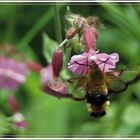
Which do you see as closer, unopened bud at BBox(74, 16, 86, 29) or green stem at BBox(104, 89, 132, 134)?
unopened bud at BBox(74, 16, 86, 29)

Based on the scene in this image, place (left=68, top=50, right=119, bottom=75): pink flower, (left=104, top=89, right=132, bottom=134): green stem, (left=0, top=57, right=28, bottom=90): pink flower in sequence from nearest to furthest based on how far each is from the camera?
(left=68, top=50, right=119, bottom=75): pink flower, (left=104, top=89, right=132, bottom=134): green stem, (left=0, top=57, right=28, bottom=90): pink flower

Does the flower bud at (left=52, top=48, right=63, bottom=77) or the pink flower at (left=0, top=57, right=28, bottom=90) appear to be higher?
the flower bud at (left=52, top=48, right=63, bottom=77)

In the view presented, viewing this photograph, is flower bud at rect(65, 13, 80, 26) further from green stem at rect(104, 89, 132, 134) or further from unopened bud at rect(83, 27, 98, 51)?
green stem at rect(104, 89, 132, 134)

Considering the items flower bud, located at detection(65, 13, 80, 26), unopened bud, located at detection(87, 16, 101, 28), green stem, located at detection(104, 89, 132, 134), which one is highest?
flower bud, located at detection(65, 13, 80, 26)

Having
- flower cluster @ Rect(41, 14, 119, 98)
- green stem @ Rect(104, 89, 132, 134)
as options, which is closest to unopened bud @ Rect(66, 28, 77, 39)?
flower cluster @ Rect(41, 14, 119, 98)

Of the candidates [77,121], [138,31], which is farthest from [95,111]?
[77,121]

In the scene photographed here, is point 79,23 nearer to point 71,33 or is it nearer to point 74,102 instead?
point 71,33

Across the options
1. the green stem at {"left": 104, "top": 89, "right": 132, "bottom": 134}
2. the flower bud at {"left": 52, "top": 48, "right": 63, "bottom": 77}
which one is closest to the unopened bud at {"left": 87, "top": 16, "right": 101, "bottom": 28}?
the flower bud at {"left": 52, "top": 48, "right": 63, "bottom": 77}

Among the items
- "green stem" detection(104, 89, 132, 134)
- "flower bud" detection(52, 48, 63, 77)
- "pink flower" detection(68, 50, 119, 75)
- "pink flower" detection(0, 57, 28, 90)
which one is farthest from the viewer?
"pink flower" detection(0, 57, 28, 90)
